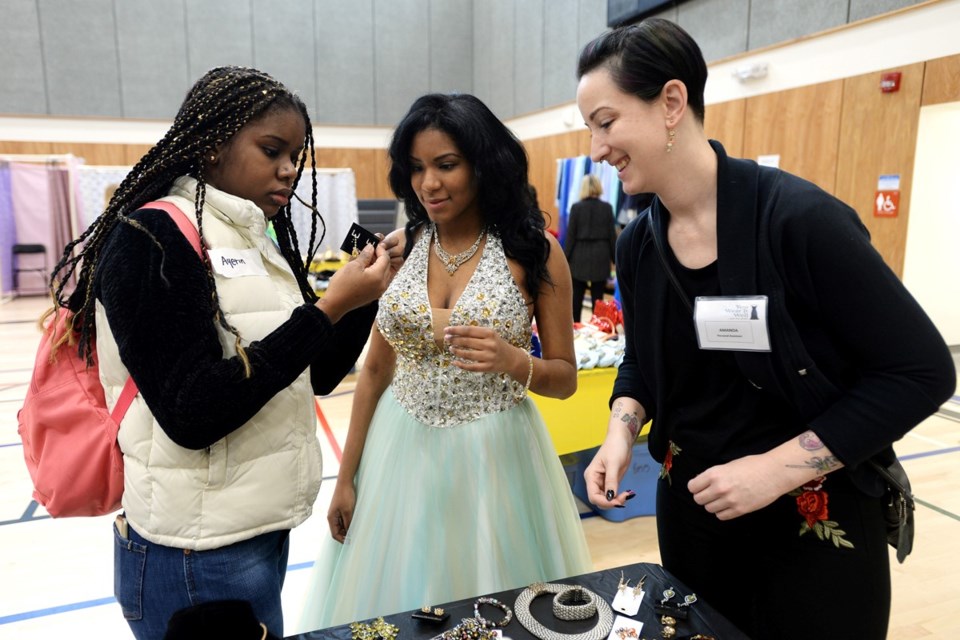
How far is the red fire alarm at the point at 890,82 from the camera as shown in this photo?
5258 mm

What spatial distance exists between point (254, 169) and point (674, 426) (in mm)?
903

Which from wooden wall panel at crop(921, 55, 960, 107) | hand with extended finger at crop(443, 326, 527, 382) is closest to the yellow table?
hand with extended finger at crop(443, 326, 527, 382)

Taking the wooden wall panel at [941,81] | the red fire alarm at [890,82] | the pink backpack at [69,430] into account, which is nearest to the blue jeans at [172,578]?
the pink backpack at [69,430]

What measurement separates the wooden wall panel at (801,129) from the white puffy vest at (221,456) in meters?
5.53

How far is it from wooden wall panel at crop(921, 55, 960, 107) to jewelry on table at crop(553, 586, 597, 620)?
213 inches

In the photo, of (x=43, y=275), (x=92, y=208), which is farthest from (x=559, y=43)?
(x=43, y=275)

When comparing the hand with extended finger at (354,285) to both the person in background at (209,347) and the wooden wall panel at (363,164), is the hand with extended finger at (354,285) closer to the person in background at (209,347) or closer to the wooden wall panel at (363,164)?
the person in background at (209,347)

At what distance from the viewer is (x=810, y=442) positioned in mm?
998

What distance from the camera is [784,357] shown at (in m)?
1.02

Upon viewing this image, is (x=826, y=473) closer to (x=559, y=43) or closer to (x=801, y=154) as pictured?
(x=801, y=154)

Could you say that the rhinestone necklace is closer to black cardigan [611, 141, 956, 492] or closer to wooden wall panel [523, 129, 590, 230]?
black cardigan [611, 141, 956, 492]

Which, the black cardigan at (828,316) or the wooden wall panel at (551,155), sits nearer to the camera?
the black cardigan at (828,316)

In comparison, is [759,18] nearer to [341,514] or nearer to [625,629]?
[341,514]

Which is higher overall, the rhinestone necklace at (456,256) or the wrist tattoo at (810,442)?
the rhinestone necklace at (456,256)
